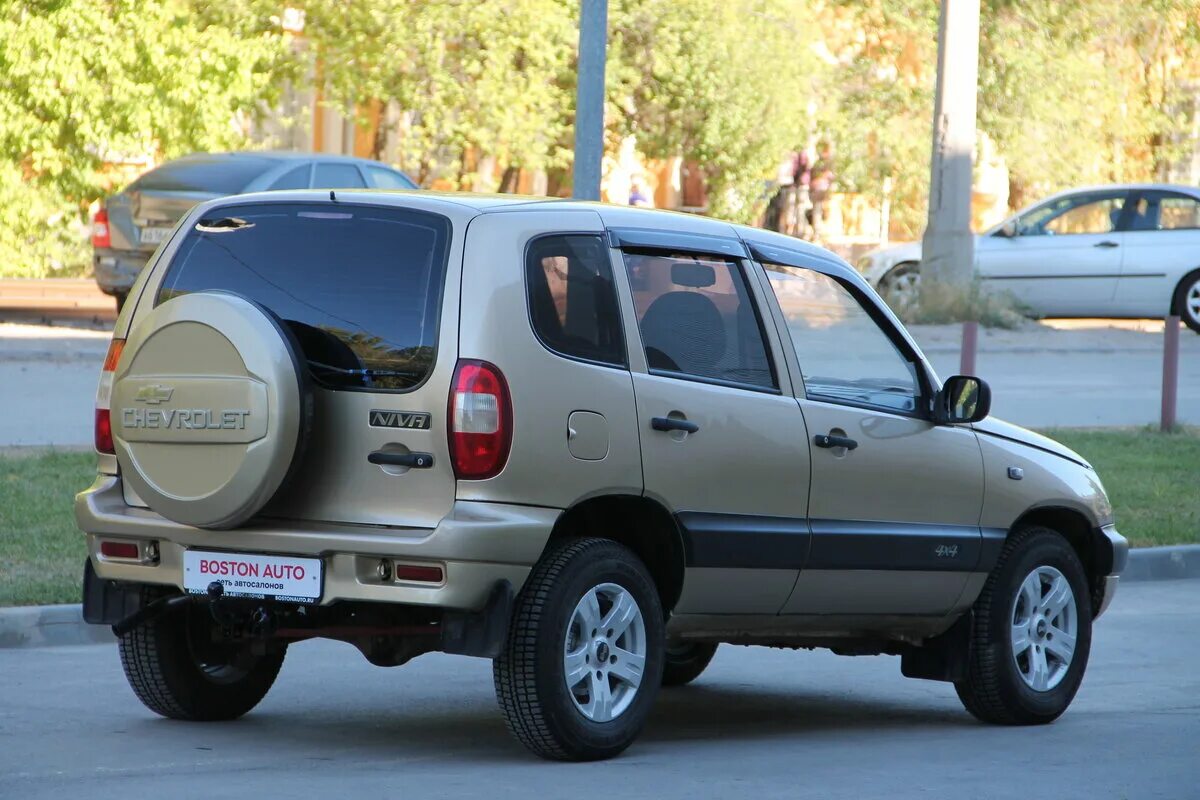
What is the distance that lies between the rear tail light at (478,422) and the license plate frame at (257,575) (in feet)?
1.64

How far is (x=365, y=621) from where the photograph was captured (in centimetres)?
620

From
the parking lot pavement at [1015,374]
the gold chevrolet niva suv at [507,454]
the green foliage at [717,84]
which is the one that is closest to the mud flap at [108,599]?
the gold chevrolet niva suv at [507,454]

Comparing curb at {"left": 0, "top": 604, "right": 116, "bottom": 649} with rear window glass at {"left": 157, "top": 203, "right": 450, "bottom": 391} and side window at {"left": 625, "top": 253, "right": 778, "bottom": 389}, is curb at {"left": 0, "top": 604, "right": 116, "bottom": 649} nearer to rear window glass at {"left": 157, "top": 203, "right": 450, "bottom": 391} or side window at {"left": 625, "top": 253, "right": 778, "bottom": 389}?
rear window glass at {"left": 157, "top": 203, "right": 450, "bottom": 391}

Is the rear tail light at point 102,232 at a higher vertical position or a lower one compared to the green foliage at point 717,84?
lower

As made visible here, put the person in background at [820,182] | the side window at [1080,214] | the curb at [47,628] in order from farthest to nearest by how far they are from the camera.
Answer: the person in background at [820,182] → the side window at [1080,214] → the curb at [47,628]

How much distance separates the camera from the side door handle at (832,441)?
6809mm

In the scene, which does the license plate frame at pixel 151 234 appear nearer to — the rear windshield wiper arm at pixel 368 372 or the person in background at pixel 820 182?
the rear windshield wiper arm at pixel 368 372

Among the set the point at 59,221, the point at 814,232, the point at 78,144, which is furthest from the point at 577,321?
the point at 814,232

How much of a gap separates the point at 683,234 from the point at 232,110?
69.7 ft

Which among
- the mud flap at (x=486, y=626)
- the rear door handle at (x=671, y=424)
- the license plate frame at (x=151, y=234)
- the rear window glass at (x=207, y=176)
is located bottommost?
the mud flap at (x=486, y=626)

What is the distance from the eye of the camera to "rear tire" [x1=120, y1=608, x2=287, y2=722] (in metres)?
6.73

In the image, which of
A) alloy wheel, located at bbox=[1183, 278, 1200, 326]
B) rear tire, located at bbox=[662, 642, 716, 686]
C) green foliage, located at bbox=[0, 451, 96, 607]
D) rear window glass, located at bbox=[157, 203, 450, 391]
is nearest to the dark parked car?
green foliage, located at bbox=[0, 451, 96, 607]

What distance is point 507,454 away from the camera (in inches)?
232

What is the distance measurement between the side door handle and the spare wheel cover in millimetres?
1700
